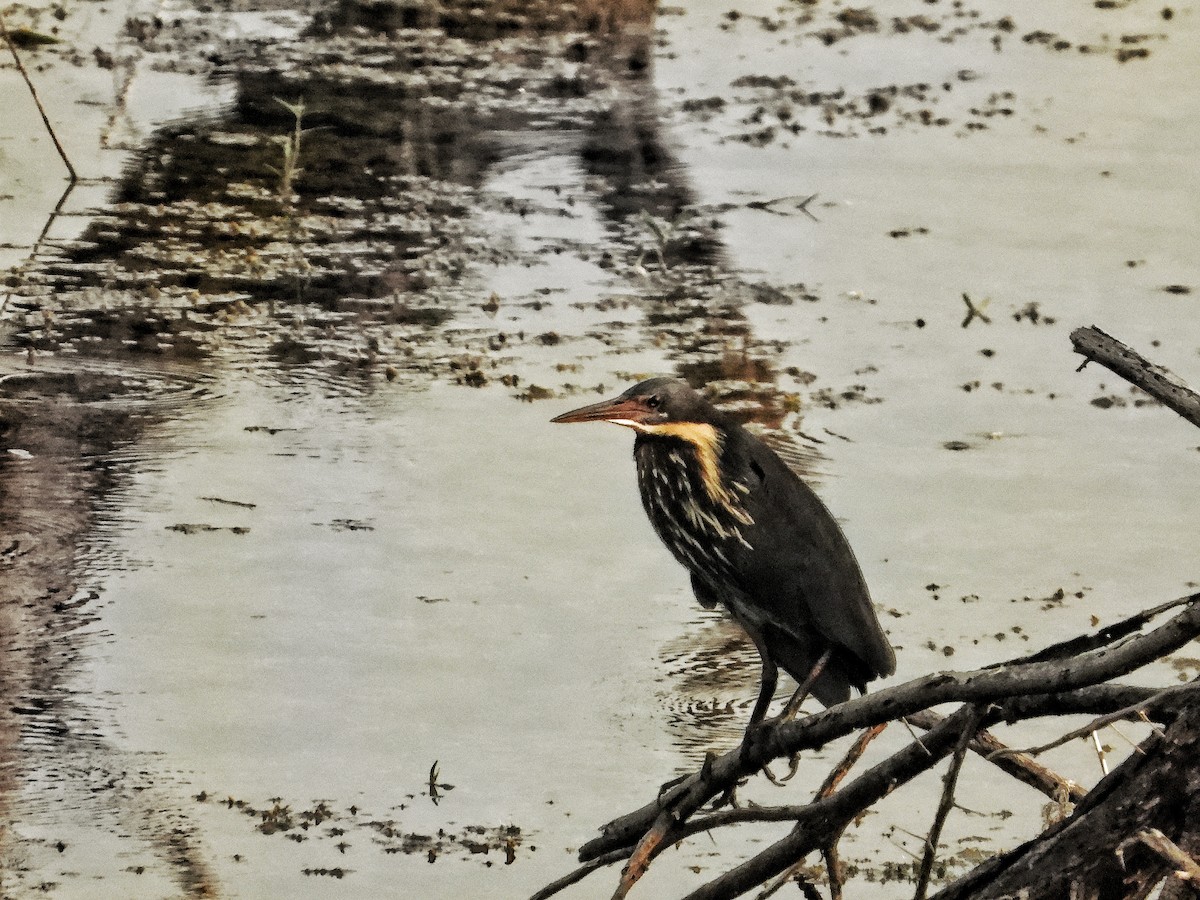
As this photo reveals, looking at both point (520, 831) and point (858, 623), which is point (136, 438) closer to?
point (520, 831)

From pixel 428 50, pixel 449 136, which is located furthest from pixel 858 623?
pixel 428 50

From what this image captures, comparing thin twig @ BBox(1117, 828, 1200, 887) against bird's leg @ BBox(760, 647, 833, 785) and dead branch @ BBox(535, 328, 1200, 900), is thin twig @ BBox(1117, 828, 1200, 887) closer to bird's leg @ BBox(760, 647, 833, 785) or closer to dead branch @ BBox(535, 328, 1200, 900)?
dead branch @ BBox(535, 328, 1200, 900)

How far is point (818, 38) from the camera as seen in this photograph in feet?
49.5

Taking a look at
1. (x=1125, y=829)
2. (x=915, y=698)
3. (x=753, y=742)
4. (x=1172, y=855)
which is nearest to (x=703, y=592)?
(x=753, y=742)

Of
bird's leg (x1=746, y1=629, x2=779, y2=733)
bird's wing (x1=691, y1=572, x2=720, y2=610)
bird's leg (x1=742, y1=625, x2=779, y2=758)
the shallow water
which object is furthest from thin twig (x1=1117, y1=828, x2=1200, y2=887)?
the shallow water

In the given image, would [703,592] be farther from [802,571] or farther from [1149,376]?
[1149,376]

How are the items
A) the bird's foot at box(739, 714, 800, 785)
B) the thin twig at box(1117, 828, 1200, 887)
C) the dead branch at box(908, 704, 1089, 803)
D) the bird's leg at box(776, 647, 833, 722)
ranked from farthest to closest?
the bird's leg at box(776, 647, 833, 722)
the bird's foot at box(739, 714, 800, 785)
the dead branch at box(908, 704, 1089, 803)
the thin twig at box(1117, 828, 1200, 887)

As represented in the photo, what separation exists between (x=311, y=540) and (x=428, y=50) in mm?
8202

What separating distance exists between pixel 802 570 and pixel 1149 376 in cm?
127

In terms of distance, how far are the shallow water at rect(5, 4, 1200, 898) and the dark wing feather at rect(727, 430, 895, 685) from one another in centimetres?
108

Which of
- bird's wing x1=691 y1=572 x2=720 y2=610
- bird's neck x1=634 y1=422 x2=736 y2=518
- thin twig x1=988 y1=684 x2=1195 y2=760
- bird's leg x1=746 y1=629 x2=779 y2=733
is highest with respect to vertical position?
thin twig x1=988 y1=684 x2=1195 y2=760

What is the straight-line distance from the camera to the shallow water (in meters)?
5.07

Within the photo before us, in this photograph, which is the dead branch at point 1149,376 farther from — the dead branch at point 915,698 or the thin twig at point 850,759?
the thin twig at point 850,759

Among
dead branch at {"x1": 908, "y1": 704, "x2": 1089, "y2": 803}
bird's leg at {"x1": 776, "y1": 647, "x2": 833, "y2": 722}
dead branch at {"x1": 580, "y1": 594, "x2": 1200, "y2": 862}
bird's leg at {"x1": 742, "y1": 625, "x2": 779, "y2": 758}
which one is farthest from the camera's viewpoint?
bird's leg at {"x1": 776, "y1": 647, "x2": 833, "y2": 722}
